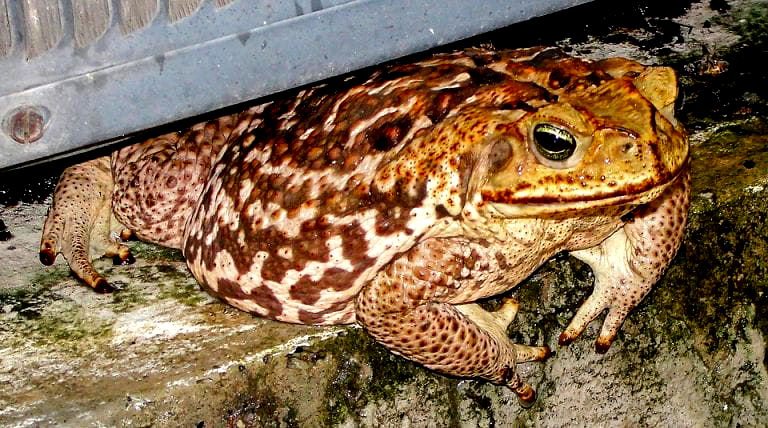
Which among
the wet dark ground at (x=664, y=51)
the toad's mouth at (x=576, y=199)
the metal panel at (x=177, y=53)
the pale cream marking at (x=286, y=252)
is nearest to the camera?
the metal panel at (x=177, y=53)

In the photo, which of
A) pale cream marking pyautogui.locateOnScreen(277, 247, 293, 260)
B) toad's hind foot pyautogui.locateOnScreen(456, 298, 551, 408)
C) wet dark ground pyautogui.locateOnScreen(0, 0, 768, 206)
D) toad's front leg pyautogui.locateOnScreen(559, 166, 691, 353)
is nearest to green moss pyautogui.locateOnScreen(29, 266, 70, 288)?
wet dark ground pyautogui.locateOnScreen(0, 0, 768, 206)

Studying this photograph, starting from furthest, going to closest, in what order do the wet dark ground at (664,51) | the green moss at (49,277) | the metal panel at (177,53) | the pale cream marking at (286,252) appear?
the wet dark ground at (664,51)
the green moss at (49,277)
the pale cream marking at (286,252)
the metal panel at (177,53)

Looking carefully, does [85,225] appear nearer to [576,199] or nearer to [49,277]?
[49,277]

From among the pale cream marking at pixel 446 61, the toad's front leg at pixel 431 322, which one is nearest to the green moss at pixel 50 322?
the toad's front leg at pixel 431 322

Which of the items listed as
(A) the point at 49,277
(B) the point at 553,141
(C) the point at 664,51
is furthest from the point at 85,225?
(C) the point at 664,51

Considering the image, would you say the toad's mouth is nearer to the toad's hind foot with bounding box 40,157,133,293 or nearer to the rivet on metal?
the rivet on metal

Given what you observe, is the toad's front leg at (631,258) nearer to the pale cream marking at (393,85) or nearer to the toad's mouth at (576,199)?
the toad's mouth at (576,199)

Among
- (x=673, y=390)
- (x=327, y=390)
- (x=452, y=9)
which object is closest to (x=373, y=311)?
(x=327, y=390)

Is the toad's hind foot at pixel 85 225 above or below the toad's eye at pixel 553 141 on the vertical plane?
below
